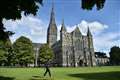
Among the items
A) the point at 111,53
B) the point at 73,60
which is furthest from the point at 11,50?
the point at 111,53

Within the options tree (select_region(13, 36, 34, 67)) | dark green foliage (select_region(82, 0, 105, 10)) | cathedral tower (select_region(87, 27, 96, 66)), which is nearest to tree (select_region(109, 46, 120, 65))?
cathedral tower (select_region(87, 27, 96, 66))

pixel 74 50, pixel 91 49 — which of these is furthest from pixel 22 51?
pixel 91 49

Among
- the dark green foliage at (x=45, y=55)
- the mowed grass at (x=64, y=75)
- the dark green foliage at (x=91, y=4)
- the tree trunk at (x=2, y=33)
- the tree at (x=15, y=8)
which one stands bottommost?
the mowed grass at (x=64, y=75)

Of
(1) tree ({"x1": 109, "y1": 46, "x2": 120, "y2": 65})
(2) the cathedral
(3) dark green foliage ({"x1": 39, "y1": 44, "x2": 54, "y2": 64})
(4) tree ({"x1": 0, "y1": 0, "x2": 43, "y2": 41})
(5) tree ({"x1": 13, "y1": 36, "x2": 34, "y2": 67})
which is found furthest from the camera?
(1) tree ({"x1": 109, "y1": 46, "x2": 120, "y2": 65})

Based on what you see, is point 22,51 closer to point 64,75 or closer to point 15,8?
point 64,75

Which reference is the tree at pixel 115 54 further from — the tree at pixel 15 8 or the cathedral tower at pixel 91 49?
the tree at pixel 15 8

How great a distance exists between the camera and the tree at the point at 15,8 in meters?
11.1

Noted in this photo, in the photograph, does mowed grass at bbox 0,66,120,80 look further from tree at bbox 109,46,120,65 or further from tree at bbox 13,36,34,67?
tree at bbox 109,46,120,65

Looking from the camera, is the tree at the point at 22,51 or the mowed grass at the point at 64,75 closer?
the mowed grass at the point at 64,75

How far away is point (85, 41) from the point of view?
157 metres

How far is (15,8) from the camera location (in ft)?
41.1

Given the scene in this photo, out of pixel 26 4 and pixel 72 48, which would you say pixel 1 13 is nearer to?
pixel 26 4

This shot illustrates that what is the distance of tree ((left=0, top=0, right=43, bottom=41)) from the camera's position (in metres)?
11.1

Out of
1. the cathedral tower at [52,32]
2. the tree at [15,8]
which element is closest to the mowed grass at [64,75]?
the tree at [15,8]
